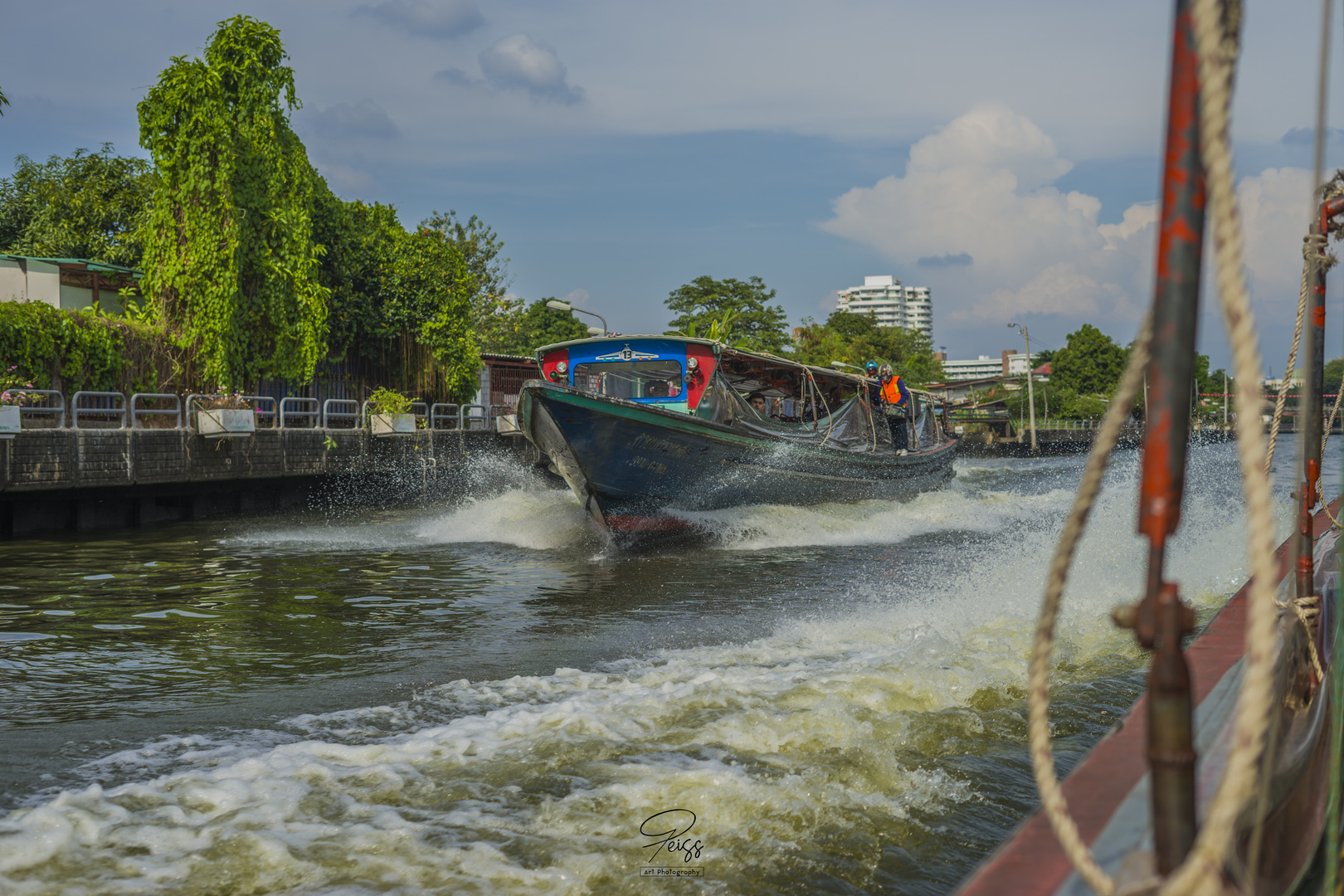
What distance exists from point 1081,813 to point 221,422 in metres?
16.2

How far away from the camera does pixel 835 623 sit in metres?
6.81

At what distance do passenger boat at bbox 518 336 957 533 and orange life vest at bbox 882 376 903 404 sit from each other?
1.01 ft

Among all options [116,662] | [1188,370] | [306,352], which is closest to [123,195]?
[306,352]

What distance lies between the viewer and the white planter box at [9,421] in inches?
489

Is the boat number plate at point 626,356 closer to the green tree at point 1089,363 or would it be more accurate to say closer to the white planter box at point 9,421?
the white planter box at point 9,421

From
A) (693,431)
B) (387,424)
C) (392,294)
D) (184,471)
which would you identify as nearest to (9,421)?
(184,471)

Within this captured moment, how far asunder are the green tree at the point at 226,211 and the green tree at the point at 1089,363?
196 ft

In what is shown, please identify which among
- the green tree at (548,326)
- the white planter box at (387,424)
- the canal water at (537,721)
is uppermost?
the green tree at (548,326)

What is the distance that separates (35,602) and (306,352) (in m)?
12.5

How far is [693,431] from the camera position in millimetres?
11219

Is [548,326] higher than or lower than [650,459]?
higher

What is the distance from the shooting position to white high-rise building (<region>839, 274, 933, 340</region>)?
19238 centimetres

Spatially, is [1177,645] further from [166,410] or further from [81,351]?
[81,351]

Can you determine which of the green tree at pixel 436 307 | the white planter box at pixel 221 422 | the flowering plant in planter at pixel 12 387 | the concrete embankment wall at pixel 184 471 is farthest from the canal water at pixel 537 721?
the green tree at pixel 436 307
